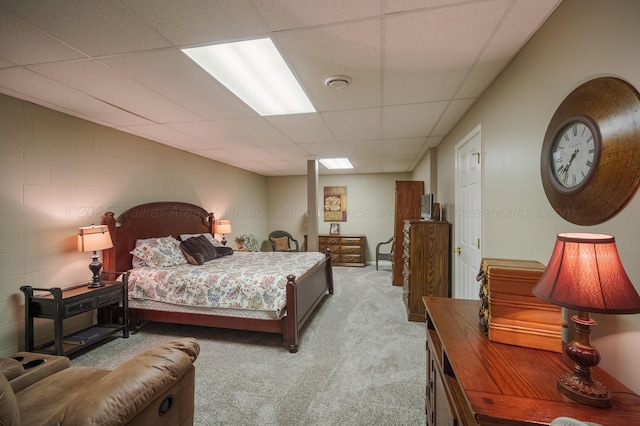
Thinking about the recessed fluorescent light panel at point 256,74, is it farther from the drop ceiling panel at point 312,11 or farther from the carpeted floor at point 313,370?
the carpeted floor at point 313,370

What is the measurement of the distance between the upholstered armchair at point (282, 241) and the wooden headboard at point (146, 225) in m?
2.51

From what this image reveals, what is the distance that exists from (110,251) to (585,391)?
4027 millimetres

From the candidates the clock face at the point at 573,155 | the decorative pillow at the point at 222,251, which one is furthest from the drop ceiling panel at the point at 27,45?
the decorative pillow at the point at 222,251

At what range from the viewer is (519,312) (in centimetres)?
107

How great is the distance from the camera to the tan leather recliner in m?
0.91

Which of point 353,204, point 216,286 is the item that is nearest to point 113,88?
point 216,286

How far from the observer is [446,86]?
7.06ft

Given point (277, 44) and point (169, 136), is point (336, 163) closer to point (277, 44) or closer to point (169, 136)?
point (169, 136)

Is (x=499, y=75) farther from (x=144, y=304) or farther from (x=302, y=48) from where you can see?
(x=144, y=304)

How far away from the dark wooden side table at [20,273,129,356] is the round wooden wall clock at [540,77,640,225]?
3.63 metres

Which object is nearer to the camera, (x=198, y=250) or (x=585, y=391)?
(x=585, y=391)

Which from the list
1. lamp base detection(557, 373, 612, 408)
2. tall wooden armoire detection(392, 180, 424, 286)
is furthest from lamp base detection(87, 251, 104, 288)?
tall wooden armoire detection(392, 180, 424, 286)

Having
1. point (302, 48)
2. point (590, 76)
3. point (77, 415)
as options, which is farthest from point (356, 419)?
point (302, 48)

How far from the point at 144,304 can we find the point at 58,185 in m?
1.52
